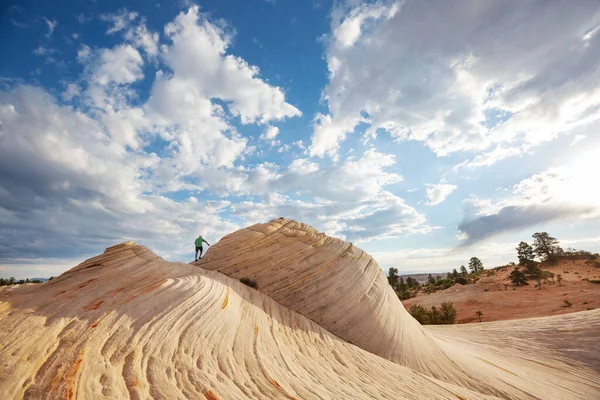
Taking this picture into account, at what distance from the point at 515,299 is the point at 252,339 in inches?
1707

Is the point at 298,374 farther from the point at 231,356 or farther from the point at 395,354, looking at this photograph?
the point at 395,354

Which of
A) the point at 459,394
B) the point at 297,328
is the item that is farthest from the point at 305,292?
the point at 459,394

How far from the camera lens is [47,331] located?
21.4 feet

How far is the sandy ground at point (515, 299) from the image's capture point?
32.3 metres

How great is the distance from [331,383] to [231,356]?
2.71 m

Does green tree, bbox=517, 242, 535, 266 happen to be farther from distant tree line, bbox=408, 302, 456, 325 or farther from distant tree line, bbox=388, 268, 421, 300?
distant tree line, bbox=408, 302, 456, 325

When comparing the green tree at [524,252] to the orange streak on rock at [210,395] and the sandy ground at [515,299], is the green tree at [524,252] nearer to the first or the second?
the sandy ground at [515,299]

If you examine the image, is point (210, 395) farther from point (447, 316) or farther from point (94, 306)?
point (447, 316)

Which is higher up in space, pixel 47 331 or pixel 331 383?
pixel 47 331

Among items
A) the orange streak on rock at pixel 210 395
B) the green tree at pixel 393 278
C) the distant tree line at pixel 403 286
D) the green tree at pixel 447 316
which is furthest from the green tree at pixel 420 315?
the green tree at pixel 393 278

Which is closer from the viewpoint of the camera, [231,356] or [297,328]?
[231,356]

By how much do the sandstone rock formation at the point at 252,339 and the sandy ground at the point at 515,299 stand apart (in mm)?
16679

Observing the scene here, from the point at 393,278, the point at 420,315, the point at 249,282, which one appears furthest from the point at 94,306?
the point at 393,278

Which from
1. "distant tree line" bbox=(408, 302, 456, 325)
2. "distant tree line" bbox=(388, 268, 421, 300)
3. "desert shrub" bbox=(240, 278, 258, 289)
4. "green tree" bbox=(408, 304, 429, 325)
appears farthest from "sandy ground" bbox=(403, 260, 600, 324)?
"desert shrub" bbox=(240, 278, 258, 289)
